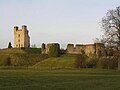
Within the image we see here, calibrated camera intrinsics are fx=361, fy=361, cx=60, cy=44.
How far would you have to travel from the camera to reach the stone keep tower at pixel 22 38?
522 ft

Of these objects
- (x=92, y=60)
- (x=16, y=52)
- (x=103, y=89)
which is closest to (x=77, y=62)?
(x=92, y=60)

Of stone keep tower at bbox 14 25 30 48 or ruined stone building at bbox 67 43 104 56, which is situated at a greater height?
stone keep tower at bbox 14 25 30 48

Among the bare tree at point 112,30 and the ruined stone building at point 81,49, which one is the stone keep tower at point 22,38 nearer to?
the ruined stone building at point 81,49

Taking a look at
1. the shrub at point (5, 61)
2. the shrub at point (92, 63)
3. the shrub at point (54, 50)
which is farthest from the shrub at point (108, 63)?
the shrub at point (54, 50)

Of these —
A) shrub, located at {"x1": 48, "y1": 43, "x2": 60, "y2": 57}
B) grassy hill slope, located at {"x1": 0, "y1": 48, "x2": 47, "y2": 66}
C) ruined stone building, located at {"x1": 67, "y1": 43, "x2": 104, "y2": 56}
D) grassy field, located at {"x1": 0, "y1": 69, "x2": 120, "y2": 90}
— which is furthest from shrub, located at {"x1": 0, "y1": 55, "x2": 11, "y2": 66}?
grassy field, located at {"x1": 0, "y1": 69, "x2": 120, "y2": 90}

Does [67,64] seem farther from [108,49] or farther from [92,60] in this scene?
[108,49]

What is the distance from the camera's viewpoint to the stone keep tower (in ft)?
522

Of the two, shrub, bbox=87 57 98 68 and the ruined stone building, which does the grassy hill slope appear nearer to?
the ruined stone building

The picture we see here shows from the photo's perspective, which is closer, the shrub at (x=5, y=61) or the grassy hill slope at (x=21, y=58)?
the shrub at (x=5, y=61)

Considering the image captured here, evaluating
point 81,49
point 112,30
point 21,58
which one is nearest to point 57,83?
point 112,30

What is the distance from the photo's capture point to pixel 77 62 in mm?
90625

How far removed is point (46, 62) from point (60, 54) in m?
21.1

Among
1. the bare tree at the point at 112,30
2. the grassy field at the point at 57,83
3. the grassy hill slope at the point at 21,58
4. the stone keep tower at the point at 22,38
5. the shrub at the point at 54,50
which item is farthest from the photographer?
the stone keep tower at the point at 22,38

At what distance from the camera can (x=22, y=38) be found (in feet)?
522
